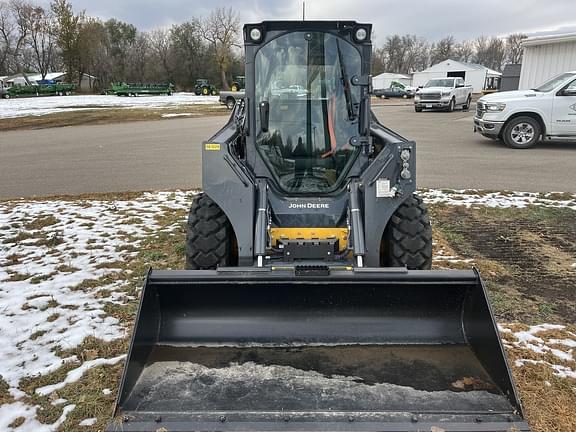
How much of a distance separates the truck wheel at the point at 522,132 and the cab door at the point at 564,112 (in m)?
0.42

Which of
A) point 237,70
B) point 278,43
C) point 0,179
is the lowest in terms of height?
point 0,179

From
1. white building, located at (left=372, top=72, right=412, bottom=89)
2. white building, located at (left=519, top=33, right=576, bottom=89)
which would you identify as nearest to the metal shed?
white building, located at (left=519, top=33, right=576, bottom=89)

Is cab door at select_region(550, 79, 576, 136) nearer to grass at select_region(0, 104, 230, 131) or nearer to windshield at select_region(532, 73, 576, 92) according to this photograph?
windshield at select_region(532, 73, 576, 92)

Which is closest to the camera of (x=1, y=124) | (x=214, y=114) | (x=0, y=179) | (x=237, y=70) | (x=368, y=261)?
(x=368, y=261)

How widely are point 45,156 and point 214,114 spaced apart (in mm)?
14923

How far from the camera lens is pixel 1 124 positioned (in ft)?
70.6

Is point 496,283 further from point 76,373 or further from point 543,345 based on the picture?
point 76,373

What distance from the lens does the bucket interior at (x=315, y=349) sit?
259 cm

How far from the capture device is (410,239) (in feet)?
12.6

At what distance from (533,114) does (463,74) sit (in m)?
58.7

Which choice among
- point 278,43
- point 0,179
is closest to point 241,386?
point 278,43

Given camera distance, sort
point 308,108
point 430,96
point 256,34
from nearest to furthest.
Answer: point 256,34 → point 308,108 → point 430,96

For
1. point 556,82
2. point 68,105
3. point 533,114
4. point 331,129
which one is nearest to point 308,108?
point 331,129

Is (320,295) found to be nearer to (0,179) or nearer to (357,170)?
(357,170)
